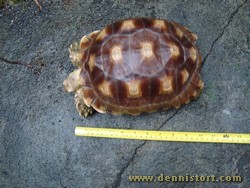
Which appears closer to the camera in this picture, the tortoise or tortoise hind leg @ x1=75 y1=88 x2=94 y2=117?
the tortoise

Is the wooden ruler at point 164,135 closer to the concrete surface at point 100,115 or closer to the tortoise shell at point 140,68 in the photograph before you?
the concrete surface at point 100,115

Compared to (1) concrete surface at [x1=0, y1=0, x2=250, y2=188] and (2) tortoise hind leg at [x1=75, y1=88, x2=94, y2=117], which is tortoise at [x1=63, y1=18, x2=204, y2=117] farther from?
(1) concrete surface at [x1=0, y1=0, x2=250, y2=188]

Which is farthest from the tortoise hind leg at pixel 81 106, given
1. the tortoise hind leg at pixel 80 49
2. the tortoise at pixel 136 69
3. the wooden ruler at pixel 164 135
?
the tortoise hind leg at pixel 80 49

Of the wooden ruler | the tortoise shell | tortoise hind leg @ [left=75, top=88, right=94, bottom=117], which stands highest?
the tortoise shell

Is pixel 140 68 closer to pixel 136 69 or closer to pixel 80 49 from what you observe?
pixel 136 69

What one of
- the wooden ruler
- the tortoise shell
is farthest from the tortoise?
the wooden ruler

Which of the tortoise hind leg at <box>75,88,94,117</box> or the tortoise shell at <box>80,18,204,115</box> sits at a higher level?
the tortoise shell at <box>80,18,204,115</box>

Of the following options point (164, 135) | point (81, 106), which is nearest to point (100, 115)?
point (81, 106)
